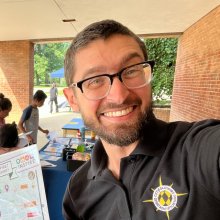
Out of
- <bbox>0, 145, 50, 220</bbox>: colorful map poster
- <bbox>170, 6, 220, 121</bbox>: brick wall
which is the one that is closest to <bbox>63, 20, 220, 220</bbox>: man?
<bbox>0, 145, 50, 220</bbox>: colorful map poster

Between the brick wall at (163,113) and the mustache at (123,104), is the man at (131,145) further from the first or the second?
the brick wall at (163,113)

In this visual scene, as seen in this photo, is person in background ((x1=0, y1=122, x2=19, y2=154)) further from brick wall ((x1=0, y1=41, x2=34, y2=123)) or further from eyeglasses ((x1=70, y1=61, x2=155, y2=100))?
brick wall ((x1=0, y1=41, x2=34, y2=123))

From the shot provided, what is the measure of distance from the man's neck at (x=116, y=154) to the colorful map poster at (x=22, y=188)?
0.45 meters

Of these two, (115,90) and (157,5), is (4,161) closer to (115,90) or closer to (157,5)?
(115,90)

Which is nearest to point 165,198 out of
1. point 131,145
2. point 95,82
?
point 131,145

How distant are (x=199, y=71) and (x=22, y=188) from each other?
13.0 feet

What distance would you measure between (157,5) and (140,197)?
3668 mm

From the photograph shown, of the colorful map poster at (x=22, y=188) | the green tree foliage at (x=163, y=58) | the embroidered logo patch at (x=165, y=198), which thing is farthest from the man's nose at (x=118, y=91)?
the green tree foliage at (x=163, y=58)

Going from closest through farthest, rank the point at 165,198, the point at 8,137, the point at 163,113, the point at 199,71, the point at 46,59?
the point at 165,198 < the point at 8,137 < the point at 199,71 < the point at 163,113 < the point at 46,59

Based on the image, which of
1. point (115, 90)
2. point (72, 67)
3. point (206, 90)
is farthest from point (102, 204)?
point (206, 90)

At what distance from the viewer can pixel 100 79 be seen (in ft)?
3.02

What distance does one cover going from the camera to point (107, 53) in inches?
36.0

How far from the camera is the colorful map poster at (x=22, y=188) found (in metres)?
1.19

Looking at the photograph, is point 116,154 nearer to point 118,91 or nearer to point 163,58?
point 118,91
